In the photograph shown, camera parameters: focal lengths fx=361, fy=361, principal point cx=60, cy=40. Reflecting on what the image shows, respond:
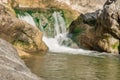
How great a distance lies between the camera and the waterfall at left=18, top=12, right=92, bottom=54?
33503mm

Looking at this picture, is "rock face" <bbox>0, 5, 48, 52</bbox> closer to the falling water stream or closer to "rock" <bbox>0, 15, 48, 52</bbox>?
"rock" <bbox>0, 15, 48, 52</bbox>

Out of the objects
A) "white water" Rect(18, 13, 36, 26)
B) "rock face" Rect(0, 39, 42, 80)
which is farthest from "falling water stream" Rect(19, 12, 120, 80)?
"rock face" Rect(0, 39, 42, 80)

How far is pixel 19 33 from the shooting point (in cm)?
3064

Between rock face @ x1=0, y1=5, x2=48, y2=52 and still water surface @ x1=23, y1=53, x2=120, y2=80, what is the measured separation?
7.99ft

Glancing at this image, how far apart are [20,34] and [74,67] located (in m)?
9.13

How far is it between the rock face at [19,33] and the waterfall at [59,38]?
2525mm

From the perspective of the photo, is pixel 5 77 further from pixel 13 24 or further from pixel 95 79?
pixel 13 24

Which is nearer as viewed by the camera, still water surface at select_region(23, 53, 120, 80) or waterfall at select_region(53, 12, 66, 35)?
still water surface at select_region(23, 53, 120, 80)

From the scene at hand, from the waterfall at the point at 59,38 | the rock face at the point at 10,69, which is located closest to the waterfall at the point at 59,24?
the waterfall at the point at 59,38

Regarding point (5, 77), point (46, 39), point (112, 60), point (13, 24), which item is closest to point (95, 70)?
point (112, 60)

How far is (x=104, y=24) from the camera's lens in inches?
1328

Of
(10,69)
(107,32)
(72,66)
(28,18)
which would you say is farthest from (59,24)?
(10,69)

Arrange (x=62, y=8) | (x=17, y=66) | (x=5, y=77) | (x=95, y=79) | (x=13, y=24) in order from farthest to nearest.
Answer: (x=62, y=8) < (x=13, y=24) < (x=95, y=79) < (x=17, y=66) < (x=5, y=77)

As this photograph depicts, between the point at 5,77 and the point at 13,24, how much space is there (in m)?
21.2
